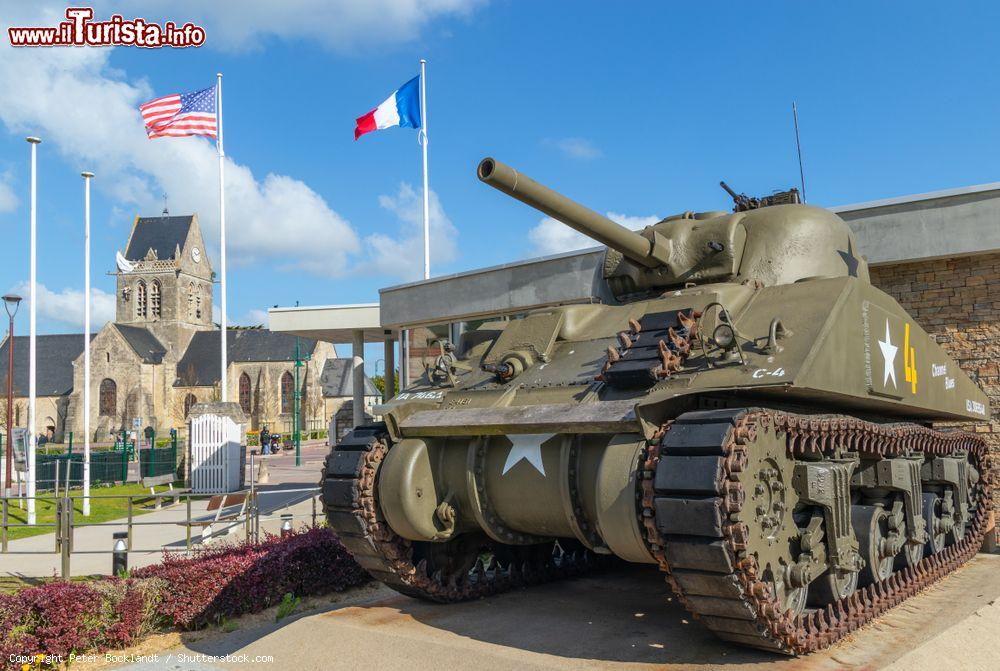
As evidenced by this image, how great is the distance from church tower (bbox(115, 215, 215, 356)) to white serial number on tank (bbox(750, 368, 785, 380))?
7502 centimetres

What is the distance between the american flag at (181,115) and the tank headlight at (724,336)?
1749 cm

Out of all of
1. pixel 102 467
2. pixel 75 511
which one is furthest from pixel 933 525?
pixel 102 467

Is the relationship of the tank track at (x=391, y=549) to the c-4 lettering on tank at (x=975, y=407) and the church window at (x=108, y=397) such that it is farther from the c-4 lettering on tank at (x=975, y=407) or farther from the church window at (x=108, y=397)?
the church window at (x=108, y=397)

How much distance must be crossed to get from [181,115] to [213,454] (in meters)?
8.36

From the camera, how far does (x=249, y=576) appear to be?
8.68 metres

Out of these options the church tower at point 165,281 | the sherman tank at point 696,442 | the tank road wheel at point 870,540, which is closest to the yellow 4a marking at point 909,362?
the sherman tank at point 696,442

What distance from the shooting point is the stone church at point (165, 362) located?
6906 centimetres

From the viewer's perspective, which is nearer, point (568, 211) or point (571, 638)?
point (571, 638)

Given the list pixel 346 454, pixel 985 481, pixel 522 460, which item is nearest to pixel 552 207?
pixel 522 460

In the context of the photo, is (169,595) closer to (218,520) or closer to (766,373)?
(218,520)

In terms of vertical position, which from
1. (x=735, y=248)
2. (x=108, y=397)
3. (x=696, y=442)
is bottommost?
(x=696, y=442)

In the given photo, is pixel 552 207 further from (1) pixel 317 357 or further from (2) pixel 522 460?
(1) pixel 317 357

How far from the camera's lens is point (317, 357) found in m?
73.9

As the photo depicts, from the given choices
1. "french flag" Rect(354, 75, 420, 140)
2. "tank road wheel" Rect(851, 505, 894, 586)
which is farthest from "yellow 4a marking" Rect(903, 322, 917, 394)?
"french flag" Rect(354, 75, 420, 140)
